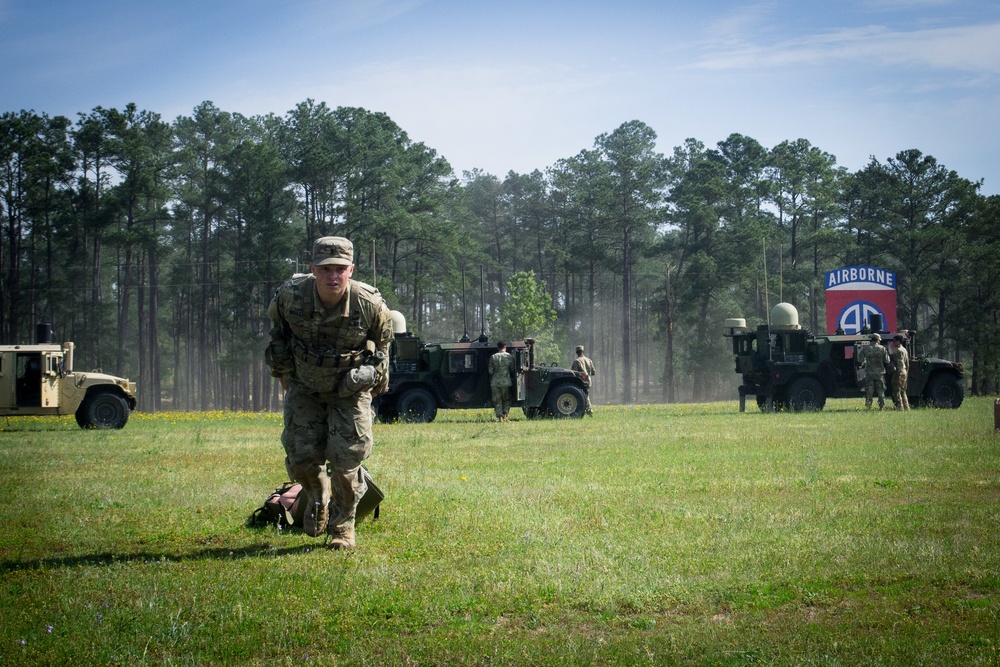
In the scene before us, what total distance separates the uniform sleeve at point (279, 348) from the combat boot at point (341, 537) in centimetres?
118

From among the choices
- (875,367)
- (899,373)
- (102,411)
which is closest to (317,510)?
(102,411)

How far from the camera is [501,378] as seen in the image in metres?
22.9

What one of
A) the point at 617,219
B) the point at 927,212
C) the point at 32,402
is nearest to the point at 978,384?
the point at 927,212

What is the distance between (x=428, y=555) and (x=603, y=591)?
1.55 m

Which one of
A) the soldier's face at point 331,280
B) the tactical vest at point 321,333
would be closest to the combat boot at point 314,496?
the tactical vest at point 321,333

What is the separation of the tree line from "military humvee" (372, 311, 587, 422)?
2601cm

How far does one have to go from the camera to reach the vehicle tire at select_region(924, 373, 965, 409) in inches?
989

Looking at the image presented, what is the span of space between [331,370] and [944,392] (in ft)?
74.8

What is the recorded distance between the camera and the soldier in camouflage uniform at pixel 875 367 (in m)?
24.2

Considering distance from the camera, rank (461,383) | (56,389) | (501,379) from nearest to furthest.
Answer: (56,389)
(501,379)
(461,383)

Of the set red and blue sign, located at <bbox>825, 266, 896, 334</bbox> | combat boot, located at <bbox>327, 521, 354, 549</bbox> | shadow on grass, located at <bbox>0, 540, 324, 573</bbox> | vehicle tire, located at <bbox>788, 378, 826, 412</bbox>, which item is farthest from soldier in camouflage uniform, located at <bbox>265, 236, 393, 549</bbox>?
red and blue sign, located at <bbox>825, 266, 896, 334</bbox>

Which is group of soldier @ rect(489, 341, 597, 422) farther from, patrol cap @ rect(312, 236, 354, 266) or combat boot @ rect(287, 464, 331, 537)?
patrol cap @ rect(312, 236, 354, 266)

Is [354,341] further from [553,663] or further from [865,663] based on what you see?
[865,663]

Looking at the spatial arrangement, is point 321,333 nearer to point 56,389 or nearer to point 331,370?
point 331,370
